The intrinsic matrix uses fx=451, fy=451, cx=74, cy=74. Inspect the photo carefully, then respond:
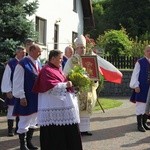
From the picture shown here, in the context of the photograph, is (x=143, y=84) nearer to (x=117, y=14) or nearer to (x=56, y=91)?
(x=56, y=91)

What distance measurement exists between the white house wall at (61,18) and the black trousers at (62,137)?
12.8 metres

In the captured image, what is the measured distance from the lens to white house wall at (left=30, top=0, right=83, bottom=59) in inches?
850

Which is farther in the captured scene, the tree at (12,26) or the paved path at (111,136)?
the tree at (12,26)

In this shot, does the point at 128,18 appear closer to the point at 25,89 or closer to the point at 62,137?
the point at 25,89

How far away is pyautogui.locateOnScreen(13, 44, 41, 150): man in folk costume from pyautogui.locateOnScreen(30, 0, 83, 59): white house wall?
37.6 ft

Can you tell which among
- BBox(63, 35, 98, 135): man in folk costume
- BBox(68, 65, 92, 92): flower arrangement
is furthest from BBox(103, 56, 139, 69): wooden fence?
BBox(68, 65, 92, 92): flower arrangement

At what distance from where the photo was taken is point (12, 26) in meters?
13.4

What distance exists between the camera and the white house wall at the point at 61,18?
70.8 ft

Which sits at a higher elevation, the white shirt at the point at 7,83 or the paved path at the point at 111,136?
the white shirt at the point at 7,83

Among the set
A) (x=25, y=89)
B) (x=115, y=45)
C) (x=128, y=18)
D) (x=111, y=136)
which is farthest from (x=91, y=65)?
(x=128, y=18)

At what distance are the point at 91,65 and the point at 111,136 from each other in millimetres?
1616

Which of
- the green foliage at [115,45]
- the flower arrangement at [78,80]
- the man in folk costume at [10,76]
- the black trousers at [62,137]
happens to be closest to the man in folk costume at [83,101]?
the man in folk costume at [10,76]

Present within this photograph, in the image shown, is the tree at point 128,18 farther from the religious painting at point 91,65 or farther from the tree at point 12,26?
the religious painting at point 91,65

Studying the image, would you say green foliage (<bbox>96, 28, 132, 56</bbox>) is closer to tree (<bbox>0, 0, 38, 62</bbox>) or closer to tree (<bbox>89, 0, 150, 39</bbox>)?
tree (<bbox>0, 0, 38, 62</bbox>)
